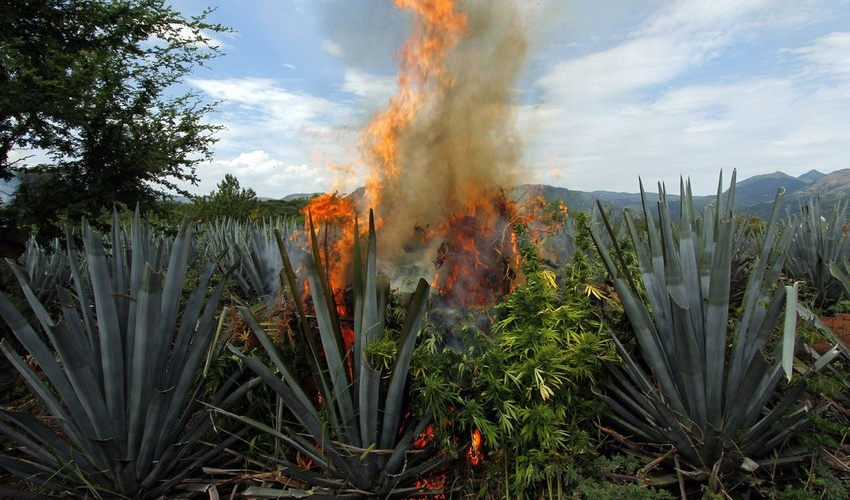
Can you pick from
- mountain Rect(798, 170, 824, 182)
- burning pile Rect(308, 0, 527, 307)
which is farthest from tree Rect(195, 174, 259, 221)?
mountain Rect(798, 170, 824, 182)

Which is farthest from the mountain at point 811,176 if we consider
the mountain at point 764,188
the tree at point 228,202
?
the tree at point 228,202

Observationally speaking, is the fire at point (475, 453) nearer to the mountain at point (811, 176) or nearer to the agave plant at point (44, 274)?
the agave plant at point (44, 274)

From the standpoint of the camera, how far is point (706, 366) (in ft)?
8.36

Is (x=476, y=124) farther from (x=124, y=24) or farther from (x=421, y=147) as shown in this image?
(x=124, y=24)

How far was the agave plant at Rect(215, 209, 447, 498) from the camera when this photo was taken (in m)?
2.51

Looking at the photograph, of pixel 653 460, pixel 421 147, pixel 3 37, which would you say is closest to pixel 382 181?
pixel 421 147

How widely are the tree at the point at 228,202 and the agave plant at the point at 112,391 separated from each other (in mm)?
24246

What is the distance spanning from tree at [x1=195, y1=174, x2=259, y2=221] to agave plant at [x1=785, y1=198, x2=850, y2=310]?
76.9 ft

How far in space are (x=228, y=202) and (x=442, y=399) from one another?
27.3 meters

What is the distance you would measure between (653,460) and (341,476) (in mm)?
1614

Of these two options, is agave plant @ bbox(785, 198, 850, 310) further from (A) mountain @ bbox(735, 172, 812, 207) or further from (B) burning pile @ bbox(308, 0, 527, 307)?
(A) mountain @ bbox(735, 172, 812, 207)

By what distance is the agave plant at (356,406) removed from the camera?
2.51 m

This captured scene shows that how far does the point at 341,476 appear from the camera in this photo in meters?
2.57

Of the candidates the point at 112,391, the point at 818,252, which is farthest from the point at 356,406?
the point at 818,252
